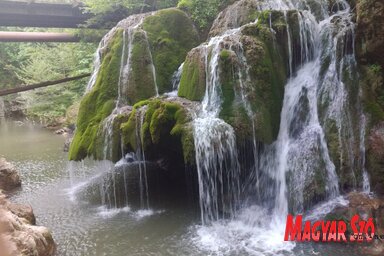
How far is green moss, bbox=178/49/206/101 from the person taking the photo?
10.7m

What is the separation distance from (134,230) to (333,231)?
4.92 meters

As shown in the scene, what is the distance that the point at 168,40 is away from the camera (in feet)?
45.1

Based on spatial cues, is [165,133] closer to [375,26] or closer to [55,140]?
[375,26]

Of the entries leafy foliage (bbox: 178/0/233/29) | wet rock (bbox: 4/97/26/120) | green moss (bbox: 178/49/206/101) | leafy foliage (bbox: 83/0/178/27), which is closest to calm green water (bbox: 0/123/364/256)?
green moss (bbox: 178/49/206/101)

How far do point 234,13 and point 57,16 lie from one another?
45.2ft

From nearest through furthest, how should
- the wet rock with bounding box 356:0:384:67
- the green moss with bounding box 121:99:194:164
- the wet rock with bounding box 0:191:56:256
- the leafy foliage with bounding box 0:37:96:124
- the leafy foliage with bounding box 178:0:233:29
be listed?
the wet rock with bounding box 0:191:56:256 → the green moss with bounding box 121:99:194:164 → the wet rock with bounding box 356:0:384:67 → the leafy foliage with bounding box 178:0:233:29 → the leafy foliage with bounding box 0:37:96:124

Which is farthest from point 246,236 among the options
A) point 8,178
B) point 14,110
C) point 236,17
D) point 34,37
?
point 14,110

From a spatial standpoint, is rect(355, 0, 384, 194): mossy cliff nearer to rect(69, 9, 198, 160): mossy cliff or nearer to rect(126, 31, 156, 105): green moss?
rect(69, 9, 198, 160): mossy cliff

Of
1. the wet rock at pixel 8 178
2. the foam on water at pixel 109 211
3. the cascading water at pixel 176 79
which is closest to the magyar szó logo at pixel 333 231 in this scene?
the foam on water at pixel 109 211

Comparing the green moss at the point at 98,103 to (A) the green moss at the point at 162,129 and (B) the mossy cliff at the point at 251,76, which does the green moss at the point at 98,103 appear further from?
(B) the mossy cliff at the point at 251,76

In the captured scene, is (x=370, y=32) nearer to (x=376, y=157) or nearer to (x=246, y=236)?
(x=376, y=157)

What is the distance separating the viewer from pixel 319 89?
1058cm

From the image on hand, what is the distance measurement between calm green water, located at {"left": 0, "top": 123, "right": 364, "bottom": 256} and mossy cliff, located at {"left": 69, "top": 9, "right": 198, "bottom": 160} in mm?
1879

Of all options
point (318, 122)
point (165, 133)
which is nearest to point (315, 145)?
point (318, 122)
